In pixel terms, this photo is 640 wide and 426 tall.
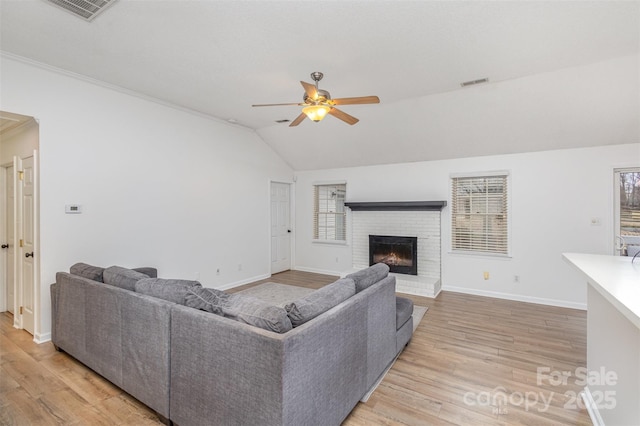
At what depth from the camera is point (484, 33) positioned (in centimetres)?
261

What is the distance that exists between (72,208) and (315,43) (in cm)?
337

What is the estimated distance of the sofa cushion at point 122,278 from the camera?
94.7 inches

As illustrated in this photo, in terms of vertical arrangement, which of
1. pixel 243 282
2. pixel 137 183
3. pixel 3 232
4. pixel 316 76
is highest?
pixel 316 76

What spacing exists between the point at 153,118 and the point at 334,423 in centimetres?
448

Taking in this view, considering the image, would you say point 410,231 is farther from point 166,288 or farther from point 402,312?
point 166,288

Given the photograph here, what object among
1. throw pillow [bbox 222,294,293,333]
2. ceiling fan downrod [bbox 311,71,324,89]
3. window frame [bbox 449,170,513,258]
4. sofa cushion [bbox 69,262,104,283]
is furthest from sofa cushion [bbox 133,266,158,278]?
window frame [bbox 449,170,513,258]

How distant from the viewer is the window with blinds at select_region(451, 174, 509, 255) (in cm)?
504

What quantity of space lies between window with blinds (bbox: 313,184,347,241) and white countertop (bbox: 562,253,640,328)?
14.9 feet

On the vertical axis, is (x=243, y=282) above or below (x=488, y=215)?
below

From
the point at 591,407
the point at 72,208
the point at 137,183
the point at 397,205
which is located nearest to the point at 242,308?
the point at 591,407

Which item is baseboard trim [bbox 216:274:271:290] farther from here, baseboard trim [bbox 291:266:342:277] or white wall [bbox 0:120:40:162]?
white wall [bbox 0:120:40:162]

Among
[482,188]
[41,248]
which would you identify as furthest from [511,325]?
[41,248]

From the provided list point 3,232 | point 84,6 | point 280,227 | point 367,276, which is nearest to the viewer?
point 84,6

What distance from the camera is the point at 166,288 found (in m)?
2.16
